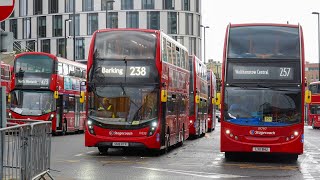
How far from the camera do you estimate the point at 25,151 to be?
1056cm

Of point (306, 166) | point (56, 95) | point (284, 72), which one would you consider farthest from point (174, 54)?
point (56, 95)

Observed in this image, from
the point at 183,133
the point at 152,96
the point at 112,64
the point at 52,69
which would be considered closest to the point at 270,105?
the point at 152,96

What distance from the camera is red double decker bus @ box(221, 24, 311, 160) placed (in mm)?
18781

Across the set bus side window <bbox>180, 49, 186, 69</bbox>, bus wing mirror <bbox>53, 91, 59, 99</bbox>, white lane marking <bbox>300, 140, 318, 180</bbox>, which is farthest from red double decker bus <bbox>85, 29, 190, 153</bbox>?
bus wing mirror <bbox>53, 91, 59, 99</bbox>

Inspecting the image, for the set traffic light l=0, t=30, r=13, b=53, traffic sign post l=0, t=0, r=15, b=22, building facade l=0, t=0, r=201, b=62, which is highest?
building facade l=0, t=0, r=201, b=62

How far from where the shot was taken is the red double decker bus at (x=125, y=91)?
20.4 meters

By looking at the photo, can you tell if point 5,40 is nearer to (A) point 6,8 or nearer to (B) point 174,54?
(A) point 6,8

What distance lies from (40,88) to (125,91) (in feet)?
48.7

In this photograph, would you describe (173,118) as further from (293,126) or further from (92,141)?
(293,126)

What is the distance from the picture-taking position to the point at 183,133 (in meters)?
26.9

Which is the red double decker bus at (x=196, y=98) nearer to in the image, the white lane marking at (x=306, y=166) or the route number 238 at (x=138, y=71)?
the white lane marking at (x=306, y=166)

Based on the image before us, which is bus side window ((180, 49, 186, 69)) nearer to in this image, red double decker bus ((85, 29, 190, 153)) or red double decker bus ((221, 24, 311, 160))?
red double decker bus ((85, 29, 190, 153))

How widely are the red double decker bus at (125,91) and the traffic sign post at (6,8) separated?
11.2 meters

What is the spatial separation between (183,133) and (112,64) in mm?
7181
